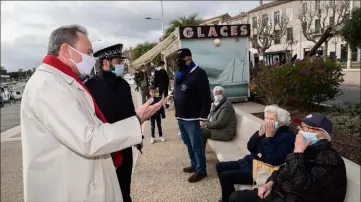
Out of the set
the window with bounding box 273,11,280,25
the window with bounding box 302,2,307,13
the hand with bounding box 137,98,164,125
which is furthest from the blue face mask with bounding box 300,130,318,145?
the window with bounding box 273,11,280,25

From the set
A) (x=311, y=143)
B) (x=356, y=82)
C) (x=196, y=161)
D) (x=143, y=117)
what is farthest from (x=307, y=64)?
(x=356, y=82)

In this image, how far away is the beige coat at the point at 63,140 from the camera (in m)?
1.34

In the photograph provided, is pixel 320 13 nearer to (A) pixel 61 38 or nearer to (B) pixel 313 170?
(B) pixel 313 170

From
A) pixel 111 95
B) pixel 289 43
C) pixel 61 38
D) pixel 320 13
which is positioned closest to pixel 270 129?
pixel 111 95

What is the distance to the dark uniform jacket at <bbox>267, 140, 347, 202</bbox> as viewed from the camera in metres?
2.14

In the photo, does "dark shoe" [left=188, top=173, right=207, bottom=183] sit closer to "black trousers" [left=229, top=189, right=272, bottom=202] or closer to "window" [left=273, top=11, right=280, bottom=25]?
"black trousers" [left=229, top=189, right=272, bottom=202]

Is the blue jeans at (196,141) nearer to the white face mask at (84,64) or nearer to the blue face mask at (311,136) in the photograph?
the blue face mask at (311,136)

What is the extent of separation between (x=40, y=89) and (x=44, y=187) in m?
0.50

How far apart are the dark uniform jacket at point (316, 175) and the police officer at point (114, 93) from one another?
1.44 m

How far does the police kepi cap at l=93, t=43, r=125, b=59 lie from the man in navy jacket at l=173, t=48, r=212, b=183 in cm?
109

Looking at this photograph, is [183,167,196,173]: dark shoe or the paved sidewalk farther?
[183,167,196,173]: dark shoe

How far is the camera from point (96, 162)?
5.05ft

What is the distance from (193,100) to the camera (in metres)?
4.09

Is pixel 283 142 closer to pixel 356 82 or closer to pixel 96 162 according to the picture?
pixel 96 162
